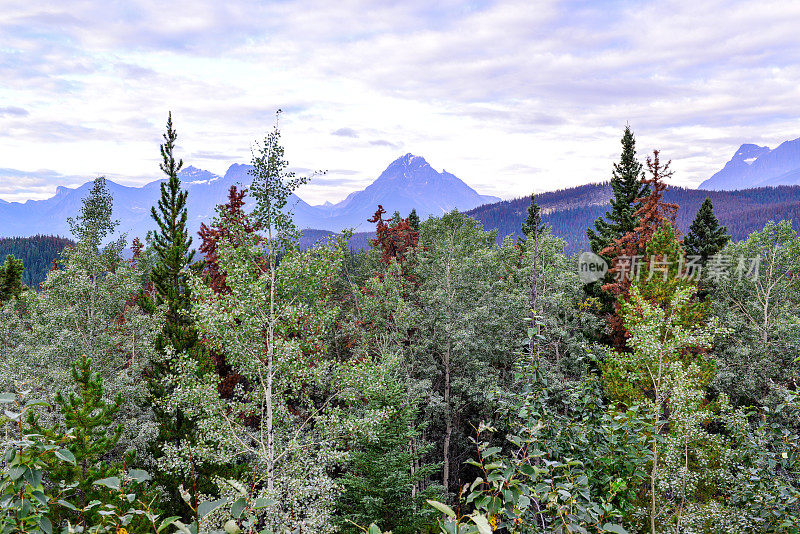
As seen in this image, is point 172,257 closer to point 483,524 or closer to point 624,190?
point 483,524

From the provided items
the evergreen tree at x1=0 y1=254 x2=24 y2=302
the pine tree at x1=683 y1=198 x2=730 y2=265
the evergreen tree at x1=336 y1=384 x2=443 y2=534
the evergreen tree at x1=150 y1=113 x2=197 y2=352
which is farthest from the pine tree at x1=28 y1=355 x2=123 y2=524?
the pine tree at x1=683 y1=198 x2=730 y2=265

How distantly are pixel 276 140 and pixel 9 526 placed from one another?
10754mm

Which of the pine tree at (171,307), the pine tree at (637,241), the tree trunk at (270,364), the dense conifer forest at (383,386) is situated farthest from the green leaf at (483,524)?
the pine tree at (637,241)

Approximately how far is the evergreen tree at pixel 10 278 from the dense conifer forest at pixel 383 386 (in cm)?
2018

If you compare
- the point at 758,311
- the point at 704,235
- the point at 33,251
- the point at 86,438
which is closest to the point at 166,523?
the point at 86,438

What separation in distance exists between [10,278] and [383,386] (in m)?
43.3

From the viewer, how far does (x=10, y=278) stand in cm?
3850

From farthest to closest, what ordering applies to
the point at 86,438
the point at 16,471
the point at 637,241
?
the point at 637,241, the point at 86,438, the point at 16,471

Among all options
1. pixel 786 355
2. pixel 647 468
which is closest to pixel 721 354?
pixel 786 355

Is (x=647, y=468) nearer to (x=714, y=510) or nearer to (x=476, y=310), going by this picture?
(x=714, y=510)

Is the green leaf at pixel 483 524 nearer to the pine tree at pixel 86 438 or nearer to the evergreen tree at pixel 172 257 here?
the pine tree at pixel 86 438

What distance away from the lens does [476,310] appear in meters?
23.9

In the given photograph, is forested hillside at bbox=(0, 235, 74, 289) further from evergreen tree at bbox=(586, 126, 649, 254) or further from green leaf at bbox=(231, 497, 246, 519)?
green leaf at bbox=(231, 497, 246, 519)

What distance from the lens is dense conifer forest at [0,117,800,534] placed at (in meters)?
4.31
